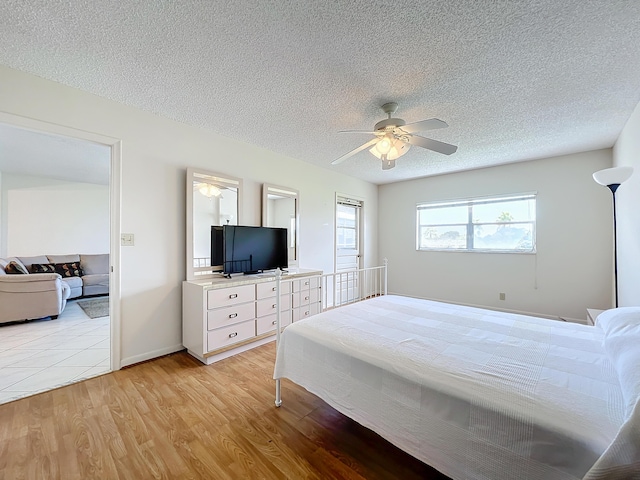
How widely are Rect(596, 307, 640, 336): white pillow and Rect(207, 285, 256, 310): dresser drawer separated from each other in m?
2.77

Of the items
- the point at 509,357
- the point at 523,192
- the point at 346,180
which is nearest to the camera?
the point at 509,357

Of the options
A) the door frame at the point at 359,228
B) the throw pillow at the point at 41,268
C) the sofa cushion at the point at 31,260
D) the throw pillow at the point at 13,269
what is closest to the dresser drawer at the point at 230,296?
the door frame at the point at 359,228

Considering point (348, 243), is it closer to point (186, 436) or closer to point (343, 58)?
point (343, 58)

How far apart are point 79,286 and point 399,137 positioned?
6.17 metres

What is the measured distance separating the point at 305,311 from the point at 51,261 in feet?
17.8

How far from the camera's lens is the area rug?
13.5ft

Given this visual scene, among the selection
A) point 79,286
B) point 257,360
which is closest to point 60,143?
point 79,286

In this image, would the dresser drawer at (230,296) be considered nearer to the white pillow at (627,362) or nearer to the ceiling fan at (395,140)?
the ceiling fan at (395,140)

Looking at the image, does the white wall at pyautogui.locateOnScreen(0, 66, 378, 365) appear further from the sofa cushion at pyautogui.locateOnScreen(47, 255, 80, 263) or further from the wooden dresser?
the sofa cushion at pyautogui.locateOnScreen(47, 255, 80, 263)

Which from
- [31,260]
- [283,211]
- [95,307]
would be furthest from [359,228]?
[31,260]

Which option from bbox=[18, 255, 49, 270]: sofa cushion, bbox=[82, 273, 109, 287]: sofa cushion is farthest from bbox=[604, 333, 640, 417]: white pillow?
bbox=[18, 255, 49, 270]: sofa cushion

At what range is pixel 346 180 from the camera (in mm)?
4906

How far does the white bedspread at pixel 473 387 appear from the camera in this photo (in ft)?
2.94

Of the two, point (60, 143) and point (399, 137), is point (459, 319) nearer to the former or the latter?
point (399, 137)
